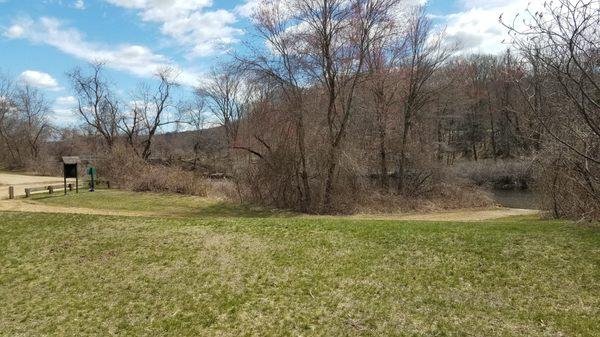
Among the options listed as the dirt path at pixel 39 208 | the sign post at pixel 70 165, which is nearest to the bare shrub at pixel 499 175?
the sign post at pixel 70 165

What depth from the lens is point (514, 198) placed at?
30609 millimetres

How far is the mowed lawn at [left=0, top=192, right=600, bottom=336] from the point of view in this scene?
17.8 ft

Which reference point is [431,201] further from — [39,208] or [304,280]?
[304,280]

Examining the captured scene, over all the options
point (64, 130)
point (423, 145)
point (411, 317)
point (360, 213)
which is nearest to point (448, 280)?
point (411, 317)

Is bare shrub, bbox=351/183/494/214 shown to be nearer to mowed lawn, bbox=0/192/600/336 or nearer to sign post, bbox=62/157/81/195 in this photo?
mowed lawn, bbox=0/192/600/336

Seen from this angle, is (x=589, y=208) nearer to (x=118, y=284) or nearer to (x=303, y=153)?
(x=118, y=284)

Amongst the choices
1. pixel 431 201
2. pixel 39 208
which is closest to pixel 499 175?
pixel 431 201

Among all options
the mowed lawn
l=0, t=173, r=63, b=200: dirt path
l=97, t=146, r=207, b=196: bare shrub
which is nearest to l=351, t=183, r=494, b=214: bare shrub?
l=97, t=146, r=207, b=196: bare shrub

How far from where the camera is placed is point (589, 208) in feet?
33.7

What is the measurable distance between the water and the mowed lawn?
1908 cm

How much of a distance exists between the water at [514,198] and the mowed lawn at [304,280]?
1908 centimetres

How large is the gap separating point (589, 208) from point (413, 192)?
1618 cm

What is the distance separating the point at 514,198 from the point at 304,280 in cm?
2785

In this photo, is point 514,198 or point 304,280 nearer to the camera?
point 304,280
